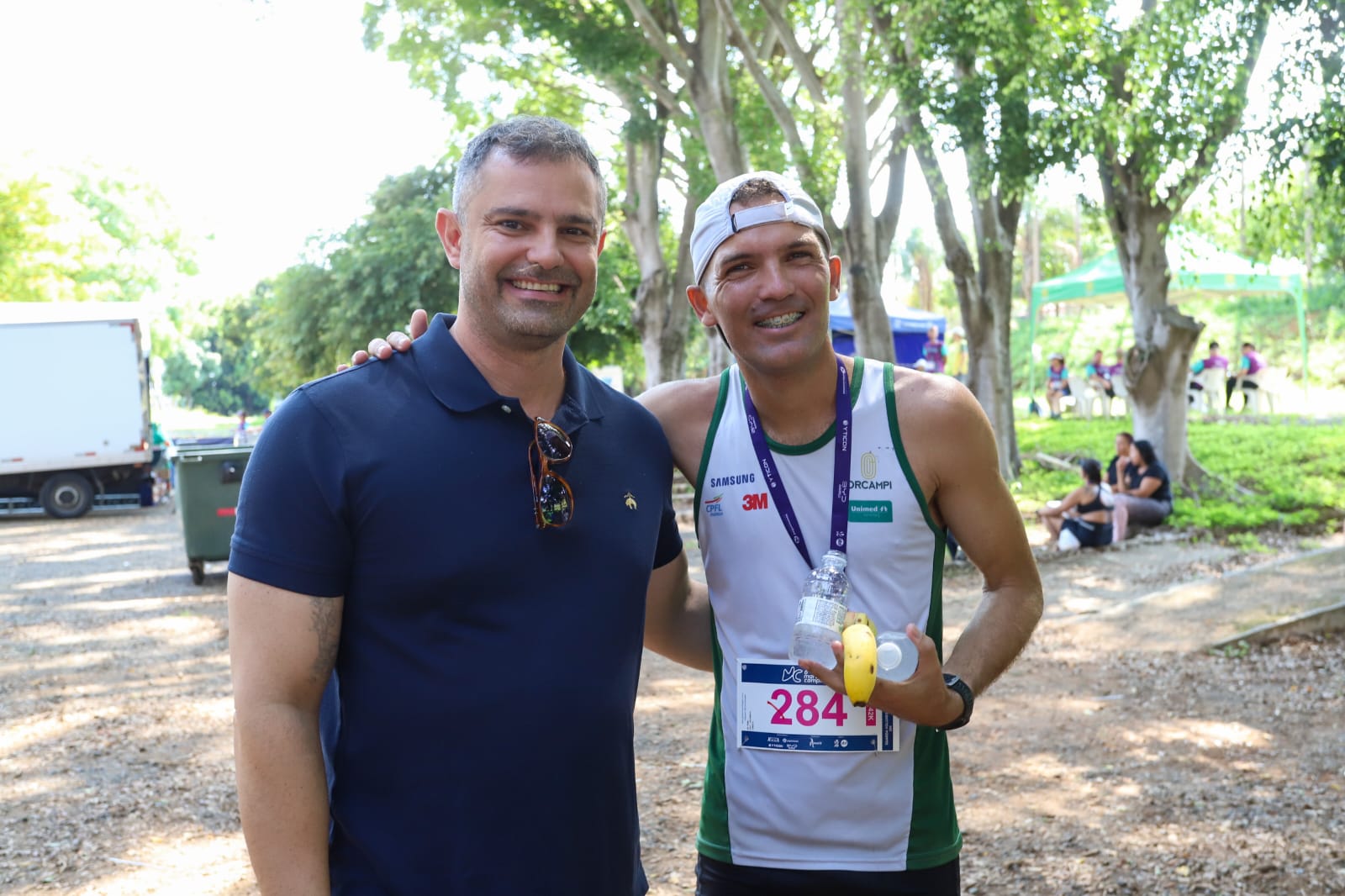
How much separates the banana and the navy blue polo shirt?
0.44 m

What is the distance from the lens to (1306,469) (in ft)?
56.0

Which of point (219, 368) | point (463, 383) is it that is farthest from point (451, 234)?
point (219, 368)

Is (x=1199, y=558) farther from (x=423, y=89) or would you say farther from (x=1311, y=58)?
(x=423, y=89)

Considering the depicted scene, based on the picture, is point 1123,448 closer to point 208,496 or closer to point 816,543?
point 208,496

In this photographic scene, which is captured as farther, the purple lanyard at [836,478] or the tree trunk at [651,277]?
the tree trunk at [651,277]

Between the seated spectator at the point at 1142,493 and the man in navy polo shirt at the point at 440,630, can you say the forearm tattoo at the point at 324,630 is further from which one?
the seated spectator at the point at 1142,493

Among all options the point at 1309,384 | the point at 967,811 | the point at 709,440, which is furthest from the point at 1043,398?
the point at 709,440

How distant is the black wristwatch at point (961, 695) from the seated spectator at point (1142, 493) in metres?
11.6

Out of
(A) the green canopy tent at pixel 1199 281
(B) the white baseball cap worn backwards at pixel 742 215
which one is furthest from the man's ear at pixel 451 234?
(A) the green canopy tent at pixel 1199 281

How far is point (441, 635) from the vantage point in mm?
2146

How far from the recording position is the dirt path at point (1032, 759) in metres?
5.13

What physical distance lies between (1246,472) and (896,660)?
634 inches

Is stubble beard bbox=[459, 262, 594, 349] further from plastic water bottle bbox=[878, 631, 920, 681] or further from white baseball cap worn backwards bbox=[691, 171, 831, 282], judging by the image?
plastic water bottle bbox=[878, 631, 920, 681]

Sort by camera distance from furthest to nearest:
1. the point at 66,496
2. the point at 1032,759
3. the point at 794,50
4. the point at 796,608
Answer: the point at 66,496 → the point at 794,50 → the point at 1032,759 → the point at 796,608
